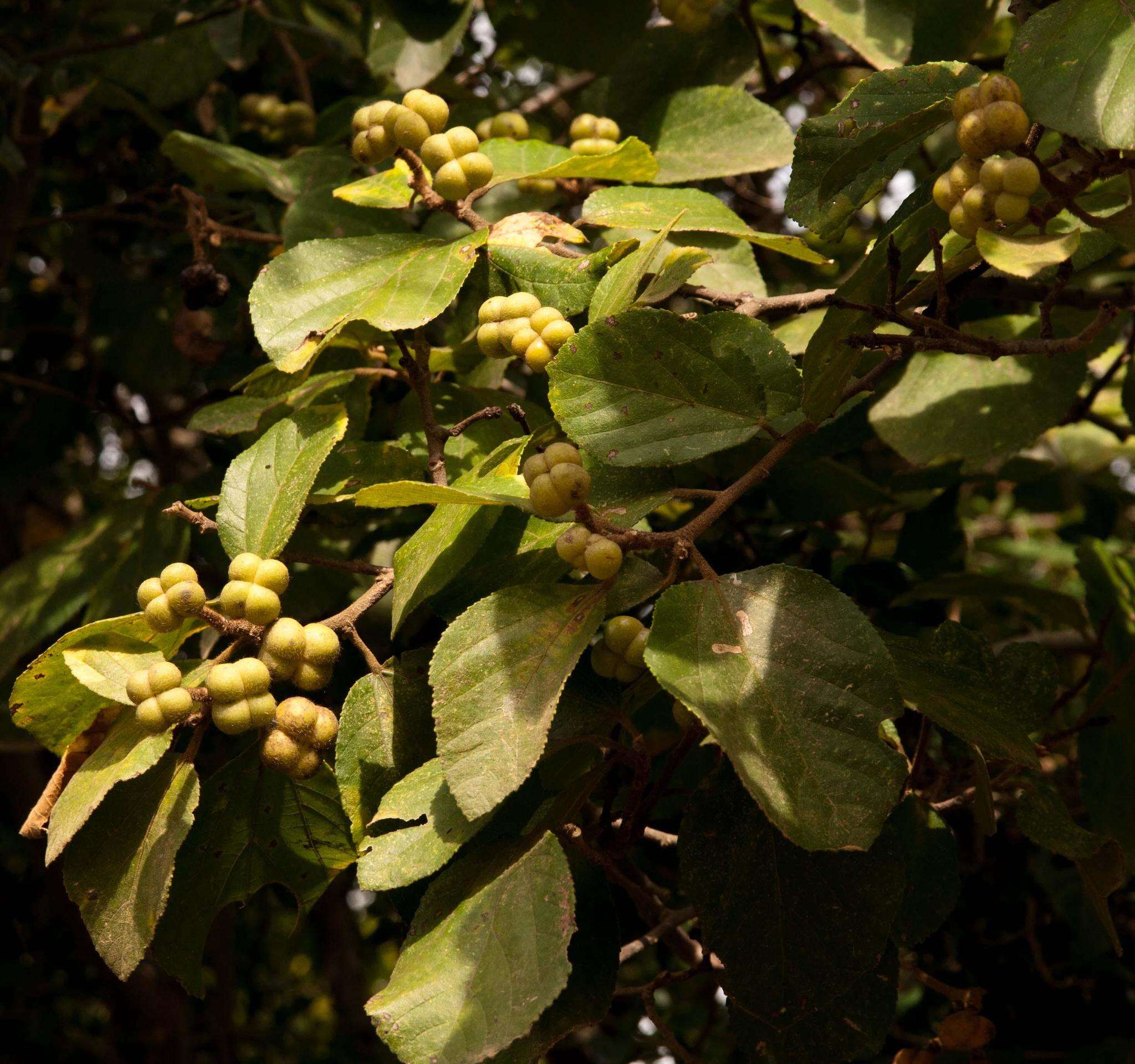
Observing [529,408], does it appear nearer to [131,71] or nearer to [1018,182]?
[1018,182]

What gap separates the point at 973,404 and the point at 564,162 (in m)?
0.72

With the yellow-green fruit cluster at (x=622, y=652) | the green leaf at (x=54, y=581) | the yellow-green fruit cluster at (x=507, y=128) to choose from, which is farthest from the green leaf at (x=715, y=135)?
the green leaf at (x=54, y=581)

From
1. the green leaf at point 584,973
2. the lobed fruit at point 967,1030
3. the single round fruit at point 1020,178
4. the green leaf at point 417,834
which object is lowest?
the lobed fruit at point 967,1030

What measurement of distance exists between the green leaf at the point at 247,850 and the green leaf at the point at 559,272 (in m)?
0.53

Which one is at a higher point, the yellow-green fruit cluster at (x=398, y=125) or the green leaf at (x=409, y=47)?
the yellow-green fruit cluster at (x=398, y=125)

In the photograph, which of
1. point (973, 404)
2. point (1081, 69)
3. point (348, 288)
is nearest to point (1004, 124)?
point (1081, 69)

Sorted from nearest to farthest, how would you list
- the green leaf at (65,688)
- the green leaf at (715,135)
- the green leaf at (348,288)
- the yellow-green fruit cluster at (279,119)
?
the green leaf at (65,688), the green leaf at (348,288), the green leaf at (715,135), the yellow-green fruit cluster at (279,119)

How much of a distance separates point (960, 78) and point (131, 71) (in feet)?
5.26

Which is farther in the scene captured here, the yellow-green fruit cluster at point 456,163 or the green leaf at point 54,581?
the green leaf at point 54,581

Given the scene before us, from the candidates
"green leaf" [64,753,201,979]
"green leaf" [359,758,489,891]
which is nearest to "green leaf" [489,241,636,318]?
A: "green leaf" [359,758,489,891]

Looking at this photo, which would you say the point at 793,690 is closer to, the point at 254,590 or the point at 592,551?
the point at 592,551

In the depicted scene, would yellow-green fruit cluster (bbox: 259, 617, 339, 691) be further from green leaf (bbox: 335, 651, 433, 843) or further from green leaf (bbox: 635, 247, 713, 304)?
green leaf (bbox: 635, 247, 713, 304)

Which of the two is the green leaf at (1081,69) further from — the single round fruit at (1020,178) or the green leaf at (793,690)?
the green leaf at (793,690)

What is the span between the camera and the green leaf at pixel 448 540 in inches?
37.7
